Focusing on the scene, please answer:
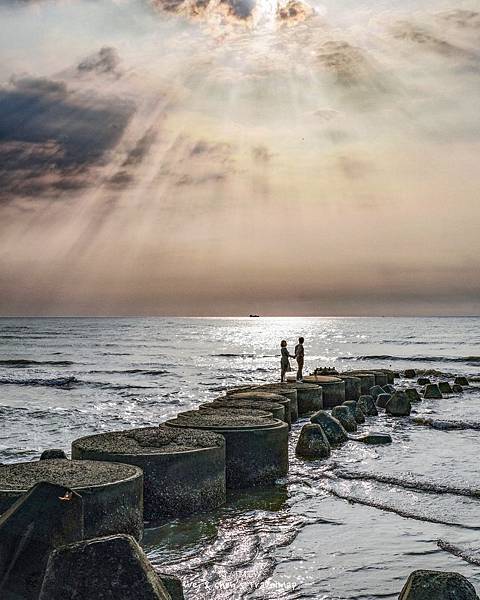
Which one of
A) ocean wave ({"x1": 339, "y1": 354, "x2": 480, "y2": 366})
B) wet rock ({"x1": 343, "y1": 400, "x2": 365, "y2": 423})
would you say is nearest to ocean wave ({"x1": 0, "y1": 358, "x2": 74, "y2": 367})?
ocean wave ({"x1": 339, "y1": 354, "x2": 480, "y2": 366})

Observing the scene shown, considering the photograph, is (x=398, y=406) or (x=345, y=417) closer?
(x=345, y=417)

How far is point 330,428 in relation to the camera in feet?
38.0

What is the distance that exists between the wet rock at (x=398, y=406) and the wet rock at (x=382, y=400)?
0.91 meters

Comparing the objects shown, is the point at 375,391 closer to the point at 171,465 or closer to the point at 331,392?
the point at 331,392

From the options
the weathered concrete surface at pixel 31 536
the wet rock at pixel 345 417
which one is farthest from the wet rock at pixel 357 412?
the weathered concrete surface at pixel 31 536

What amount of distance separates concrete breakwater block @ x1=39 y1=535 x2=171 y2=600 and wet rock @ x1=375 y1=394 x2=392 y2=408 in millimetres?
14804

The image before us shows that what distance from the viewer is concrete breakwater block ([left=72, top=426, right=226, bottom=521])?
6758 mm

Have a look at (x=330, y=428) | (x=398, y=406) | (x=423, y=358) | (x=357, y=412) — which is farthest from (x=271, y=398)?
(x=423, y=358)

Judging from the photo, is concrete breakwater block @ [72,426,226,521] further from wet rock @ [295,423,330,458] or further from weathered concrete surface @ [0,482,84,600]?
wet rock @ [295,423,330,458]

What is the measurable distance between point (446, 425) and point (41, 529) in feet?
38.1

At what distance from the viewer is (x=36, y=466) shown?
6.32 meters

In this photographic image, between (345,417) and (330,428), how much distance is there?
1.63 meters

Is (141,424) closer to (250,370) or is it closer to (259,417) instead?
(259,417)

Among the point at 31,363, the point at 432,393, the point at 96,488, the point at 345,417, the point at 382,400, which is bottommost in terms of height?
the point at 31,363
